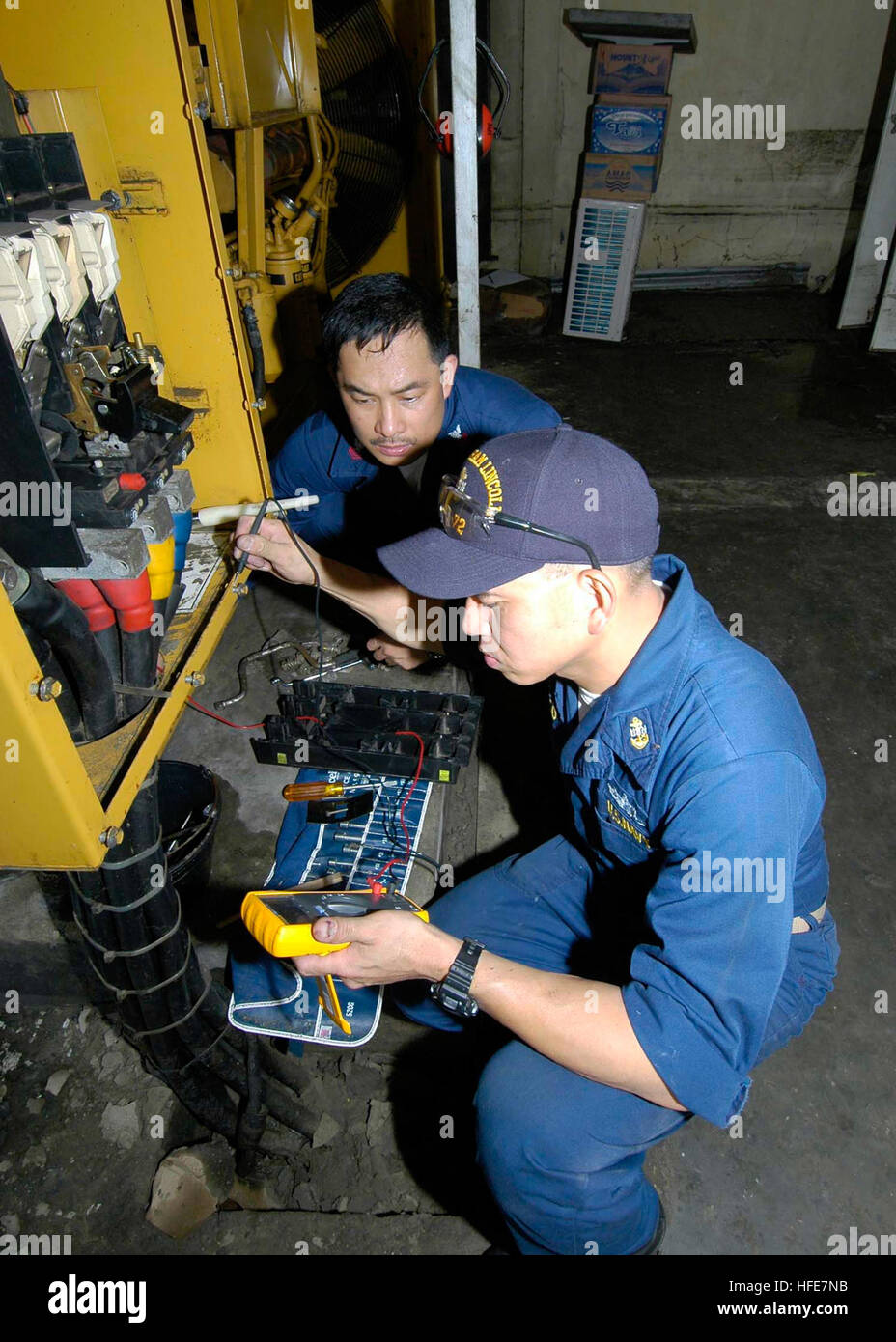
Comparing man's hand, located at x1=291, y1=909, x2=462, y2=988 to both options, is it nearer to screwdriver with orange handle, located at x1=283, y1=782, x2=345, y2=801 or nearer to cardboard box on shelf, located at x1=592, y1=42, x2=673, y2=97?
screwdriver with orange handle, located at x1=283, y1=782, x2=345, y2=801

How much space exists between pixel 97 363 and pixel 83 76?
1.72ft

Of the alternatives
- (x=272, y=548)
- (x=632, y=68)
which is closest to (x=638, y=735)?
(x=272, y=548)

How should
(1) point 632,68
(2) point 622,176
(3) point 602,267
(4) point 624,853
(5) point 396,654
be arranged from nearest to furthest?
(4) point 624,853 → (5) point 396,654 → (1) point 632,68 → (2) point 622,176 → (3) point 602,267

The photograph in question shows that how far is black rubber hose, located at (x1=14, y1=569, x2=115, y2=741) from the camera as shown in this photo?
104 cm

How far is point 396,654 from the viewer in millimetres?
2377

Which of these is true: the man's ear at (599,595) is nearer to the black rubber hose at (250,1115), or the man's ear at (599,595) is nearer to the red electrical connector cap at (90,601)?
the red electrical connector cap at (90,601)

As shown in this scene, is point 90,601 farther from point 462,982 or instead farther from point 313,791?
point 313,791

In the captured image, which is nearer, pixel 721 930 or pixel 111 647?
pixel 721 930

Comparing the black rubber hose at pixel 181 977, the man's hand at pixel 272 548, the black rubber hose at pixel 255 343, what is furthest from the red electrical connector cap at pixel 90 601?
the black rubber hose at pixel 255 343

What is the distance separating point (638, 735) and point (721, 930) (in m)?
0.34

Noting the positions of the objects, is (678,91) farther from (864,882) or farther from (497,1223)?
(497,1223)

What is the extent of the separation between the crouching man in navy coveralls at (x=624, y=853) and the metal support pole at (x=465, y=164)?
1608mm

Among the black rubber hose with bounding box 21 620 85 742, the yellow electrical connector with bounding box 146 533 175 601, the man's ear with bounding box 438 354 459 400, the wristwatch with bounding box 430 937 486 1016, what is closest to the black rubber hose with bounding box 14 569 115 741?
the black rubber hose with bounding box 21 620 85 742

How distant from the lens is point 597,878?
1.72m
